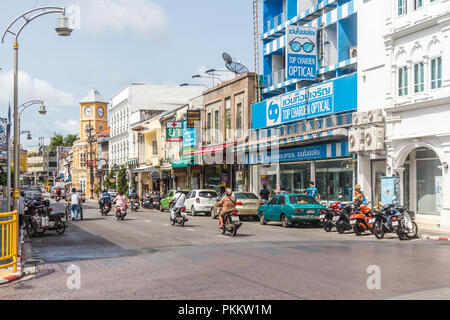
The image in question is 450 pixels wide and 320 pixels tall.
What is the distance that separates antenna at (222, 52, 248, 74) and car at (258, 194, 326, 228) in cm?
2174

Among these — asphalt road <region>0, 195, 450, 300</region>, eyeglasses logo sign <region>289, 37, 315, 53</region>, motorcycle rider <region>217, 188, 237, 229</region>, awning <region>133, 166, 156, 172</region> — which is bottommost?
asphalt road <region>0, 195, 450, 300</region>

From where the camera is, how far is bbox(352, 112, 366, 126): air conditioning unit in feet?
89.5

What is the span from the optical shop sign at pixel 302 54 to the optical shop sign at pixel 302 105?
112 cm

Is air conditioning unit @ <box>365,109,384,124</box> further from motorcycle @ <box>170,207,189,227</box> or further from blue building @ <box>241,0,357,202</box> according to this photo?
motorcycle @ <box>170,207,189,227</box>

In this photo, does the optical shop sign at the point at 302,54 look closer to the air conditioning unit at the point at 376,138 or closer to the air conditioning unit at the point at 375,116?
the air conditioning unit at the point at 375,116

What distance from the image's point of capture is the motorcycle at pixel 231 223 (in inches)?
790

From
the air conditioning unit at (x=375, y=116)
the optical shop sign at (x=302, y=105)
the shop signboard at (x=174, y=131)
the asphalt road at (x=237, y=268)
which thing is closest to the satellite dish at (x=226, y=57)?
the optical shop sign at (x=302, y=105)

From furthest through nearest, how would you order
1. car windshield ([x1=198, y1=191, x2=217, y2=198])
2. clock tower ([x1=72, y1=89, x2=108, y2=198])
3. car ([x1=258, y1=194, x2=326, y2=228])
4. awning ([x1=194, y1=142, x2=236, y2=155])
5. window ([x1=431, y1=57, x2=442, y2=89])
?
clock tower ([x1=72, y1=89, x2=108, y2=198]), awning ([x1=194, y1=142, x2=236, y2=155]), car windshield ([x1=198, y1=191, x2=217, y2=198]), car ([x1=258, y1=194, x2=326, y2=228]), window ([x1=431, y1=57, x2=442, y2=89])

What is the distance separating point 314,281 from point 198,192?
2462 centimetres

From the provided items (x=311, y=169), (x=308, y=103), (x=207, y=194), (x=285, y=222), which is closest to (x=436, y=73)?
(x=285, y=222)

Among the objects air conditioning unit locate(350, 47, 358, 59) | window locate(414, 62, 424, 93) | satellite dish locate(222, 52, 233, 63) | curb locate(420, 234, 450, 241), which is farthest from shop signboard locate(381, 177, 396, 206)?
satellite dish locate(222, 52, 233, 63)

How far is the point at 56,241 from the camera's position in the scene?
19.4m
